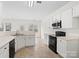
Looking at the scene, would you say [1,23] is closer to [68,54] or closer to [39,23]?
[39,23]

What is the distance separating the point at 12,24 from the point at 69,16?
1019 centimetres

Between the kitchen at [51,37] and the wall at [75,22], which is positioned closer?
the kitchen at [51,37]

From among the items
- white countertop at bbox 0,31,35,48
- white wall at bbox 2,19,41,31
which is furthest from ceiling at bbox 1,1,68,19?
white wall at bbox 2,19,41,31

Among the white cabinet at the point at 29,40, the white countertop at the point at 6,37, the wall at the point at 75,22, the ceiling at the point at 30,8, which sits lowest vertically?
the white cabinet at the point at 29,40

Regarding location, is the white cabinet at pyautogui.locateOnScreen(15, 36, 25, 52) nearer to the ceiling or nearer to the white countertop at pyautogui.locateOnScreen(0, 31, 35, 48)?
the white countertop at pyautogui.locateOnScreen(0, 31, 35, 48)

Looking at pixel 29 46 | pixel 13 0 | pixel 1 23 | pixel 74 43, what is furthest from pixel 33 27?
pixel 74 43

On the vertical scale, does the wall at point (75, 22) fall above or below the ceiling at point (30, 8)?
below

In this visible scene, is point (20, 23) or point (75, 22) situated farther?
point (20, 23)

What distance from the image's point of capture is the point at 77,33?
4.79 metres

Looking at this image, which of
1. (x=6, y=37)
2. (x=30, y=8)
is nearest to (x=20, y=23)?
(x=30, y=8)

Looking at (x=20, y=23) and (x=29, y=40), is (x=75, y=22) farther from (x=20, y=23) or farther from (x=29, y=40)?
(x=20, y=23)

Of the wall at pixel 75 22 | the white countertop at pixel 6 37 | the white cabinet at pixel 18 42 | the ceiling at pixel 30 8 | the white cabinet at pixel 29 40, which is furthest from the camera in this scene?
the white cabinet at pixel 29 40

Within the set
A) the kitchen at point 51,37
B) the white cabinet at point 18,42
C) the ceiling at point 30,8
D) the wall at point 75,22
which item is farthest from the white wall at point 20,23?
the wall at point 75,22

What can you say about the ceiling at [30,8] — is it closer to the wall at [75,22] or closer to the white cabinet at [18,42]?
the wall at [75,22]
